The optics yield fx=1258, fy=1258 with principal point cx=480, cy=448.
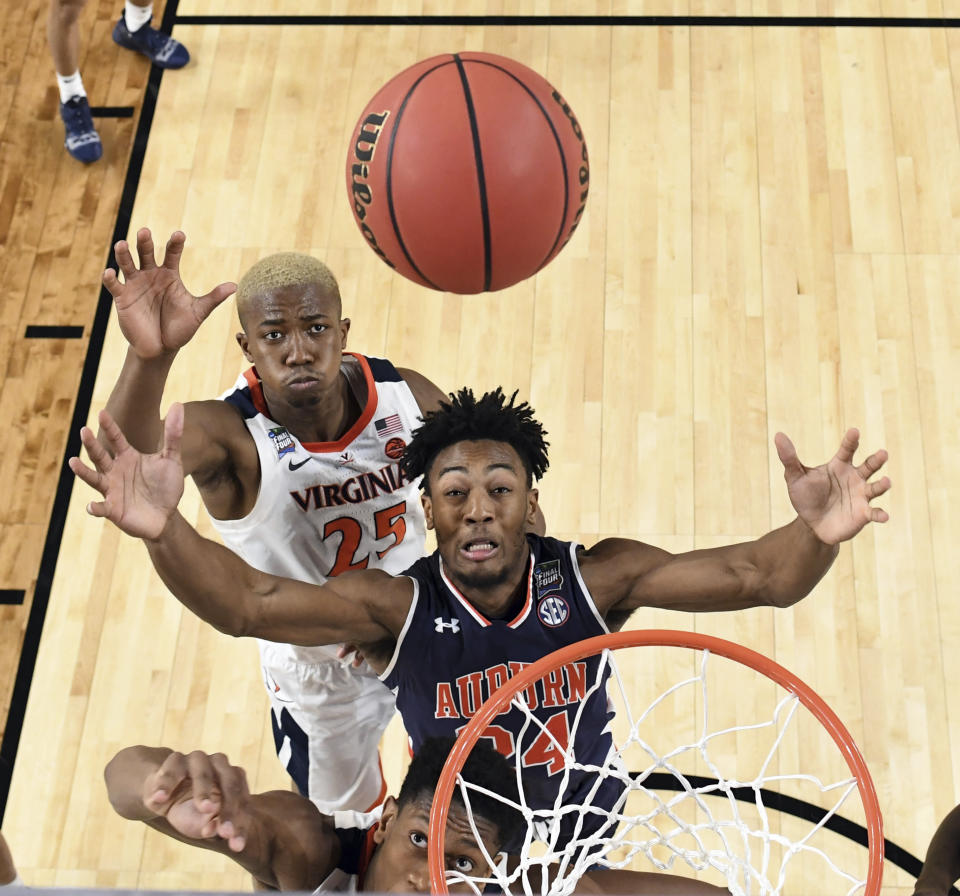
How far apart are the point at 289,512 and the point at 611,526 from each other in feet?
5.00

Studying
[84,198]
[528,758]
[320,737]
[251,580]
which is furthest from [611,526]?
[84,198]

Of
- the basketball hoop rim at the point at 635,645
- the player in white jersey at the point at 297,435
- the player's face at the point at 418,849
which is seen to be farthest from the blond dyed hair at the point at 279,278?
the player's face at the point at 418,849

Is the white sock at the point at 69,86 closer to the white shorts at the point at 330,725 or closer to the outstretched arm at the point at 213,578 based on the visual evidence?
the white shorts at the point at 330,725

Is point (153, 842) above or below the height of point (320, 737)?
below

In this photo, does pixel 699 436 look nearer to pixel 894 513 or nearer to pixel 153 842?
pixel 894 513

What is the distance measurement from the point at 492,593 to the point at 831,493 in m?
0.69

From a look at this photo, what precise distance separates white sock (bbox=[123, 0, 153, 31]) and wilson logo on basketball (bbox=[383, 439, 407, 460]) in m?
3.26

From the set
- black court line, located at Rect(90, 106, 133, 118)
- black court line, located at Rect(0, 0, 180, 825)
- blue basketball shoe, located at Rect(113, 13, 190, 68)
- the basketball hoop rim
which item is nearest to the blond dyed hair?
the basketball hoop rim

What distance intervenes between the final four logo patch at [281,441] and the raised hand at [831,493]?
107 centimetres

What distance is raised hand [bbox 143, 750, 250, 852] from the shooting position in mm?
1955

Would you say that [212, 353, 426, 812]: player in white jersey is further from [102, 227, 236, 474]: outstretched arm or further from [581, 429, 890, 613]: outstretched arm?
[581, 429, 890, 613]: outstretched arm

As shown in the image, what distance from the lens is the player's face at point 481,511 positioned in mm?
2459

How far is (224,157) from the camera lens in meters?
5.05

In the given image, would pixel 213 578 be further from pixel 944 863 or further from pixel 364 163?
pixel 944 863
